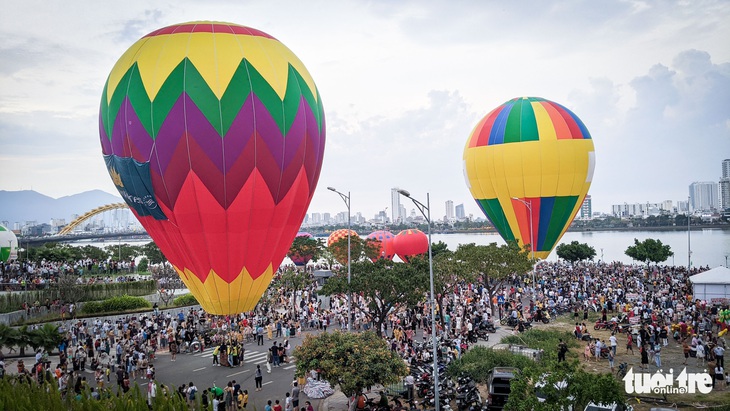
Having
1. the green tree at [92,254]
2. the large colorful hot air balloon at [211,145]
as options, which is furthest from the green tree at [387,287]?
the green tree at [92,254]

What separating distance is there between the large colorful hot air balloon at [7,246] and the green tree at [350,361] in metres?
48.7

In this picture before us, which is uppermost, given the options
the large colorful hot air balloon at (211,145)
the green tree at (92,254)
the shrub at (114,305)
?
the large colorful hot air balloon at (211,145)

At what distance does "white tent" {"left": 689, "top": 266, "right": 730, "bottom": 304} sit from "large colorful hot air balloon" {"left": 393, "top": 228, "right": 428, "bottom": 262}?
28834mm

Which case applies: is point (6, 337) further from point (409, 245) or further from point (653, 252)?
point (653, 252)

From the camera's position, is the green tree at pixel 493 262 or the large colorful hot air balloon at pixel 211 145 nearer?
the large colorful hot air balloon at pixel 211 145

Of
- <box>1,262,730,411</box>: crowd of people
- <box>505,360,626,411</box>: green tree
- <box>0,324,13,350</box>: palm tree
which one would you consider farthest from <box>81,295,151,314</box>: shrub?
<box>505,360,626,411</box>: green tree

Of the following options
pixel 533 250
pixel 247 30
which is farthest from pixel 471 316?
pixel 247 30

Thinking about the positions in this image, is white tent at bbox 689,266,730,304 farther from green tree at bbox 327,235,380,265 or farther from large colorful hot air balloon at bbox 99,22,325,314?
green tree at bbox 327,235,380,265

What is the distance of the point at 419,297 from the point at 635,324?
11.0 metres

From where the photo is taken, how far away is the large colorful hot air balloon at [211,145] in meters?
19.2

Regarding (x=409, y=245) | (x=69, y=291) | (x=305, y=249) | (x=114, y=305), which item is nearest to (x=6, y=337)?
(x=69, y=291)

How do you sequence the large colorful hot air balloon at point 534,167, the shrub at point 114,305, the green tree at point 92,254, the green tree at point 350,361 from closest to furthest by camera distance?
the green tree at point 350,361 → the shrub at point 114,305 → the large colorful hot air balloon at point 534,167 → the green tree at point 92,254

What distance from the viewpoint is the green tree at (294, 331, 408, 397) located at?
613 inches

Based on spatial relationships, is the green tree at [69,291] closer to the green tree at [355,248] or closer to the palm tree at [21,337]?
the palm tree at [21,337]
